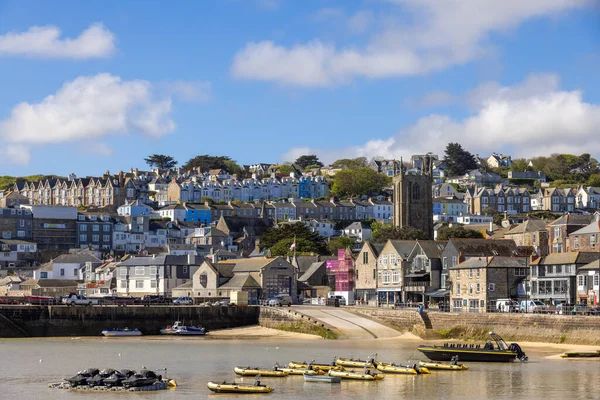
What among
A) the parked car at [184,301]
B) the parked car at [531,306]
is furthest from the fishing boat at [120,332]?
the parked car at [531,306]

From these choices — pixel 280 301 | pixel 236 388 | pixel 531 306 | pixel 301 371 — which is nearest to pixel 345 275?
pixel 280 301

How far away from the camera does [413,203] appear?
168125 millimetres

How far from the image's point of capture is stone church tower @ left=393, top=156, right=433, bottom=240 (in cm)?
16638

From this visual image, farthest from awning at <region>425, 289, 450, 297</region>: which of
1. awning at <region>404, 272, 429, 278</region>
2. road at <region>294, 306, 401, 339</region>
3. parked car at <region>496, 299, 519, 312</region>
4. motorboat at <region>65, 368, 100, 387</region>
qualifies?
motorboat at <region>65, 368, 100, 387</region>

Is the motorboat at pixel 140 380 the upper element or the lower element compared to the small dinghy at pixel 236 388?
upper

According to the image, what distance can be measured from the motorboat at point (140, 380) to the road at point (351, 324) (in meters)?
29.7

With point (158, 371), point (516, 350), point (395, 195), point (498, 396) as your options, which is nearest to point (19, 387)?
point (158, 371)

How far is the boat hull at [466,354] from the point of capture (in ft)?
192

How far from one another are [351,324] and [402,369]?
25857 millimetres

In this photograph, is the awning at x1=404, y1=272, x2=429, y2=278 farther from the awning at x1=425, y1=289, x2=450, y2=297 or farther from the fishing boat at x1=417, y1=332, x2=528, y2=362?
the fishing boat at x1=417, y1=332, x2=528, y2=362

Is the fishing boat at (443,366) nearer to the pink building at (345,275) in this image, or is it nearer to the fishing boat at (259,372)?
the fishing boat at (259,372)

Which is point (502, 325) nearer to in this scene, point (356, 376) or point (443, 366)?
point (443, 366)

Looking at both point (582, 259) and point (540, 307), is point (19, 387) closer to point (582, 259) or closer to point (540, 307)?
point (540, 307)

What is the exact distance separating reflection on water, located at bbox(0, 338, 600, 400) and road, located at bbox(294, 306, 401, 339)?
2897 mm
